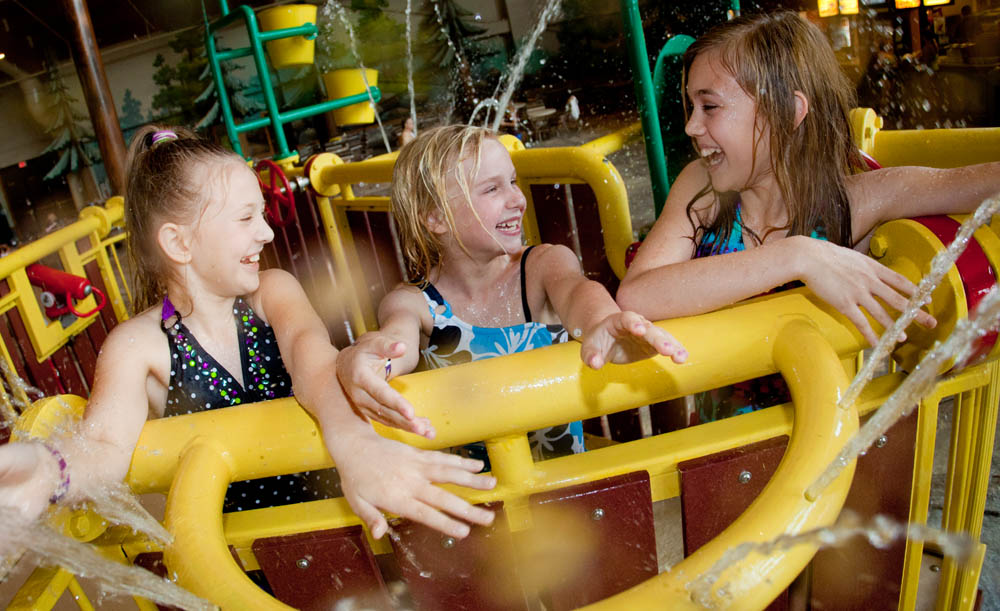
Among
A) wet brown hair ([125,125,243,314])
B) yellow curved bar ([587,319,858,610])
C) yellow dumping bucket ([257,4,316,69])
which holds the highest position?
yellow dumping bucket ([257,4,316,69])

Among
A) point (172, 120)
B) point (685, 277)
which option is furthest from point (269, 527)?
point (172, 120)

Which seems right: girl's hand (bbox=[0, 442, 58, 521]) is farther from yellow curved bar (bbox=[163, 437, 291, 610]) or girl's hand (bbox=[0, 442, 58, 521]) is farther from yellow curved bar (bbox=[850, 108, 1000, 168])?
yellow curved bar (bbox=[850, 108, 1000, 168])

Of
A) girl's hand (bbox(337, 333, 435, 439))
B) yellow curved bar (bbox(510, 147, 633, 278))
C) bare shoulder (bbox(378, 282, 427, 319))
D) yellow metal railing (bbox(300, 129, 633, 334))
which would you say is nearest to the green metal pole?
yellow metal railing (bbox(300, 129, 633, 334))

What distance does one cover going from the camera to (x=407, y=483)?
71 cm

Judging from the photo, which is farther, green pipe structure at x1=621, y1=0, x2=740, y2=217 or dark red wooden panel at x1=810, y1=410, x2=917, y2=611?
green pipe structure at x1=621, y1=0, x2=740, y2=217

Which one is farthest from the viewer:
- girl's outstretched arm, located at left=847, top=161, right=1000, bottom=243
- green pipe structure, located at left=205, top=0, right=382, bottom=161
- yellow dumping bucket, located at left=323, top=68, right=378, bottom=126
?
yellow dumping bucket, located at left=323, top=68, right=378, bottom=126

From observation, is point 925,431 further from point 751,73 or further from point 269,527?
point 269,527

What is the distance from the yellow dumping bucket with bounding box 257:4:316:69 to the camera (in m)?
6.85

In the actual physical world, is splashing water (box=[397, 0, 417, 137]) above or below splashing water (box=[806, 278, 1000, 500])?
above

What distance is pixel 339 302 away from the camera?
10.1ft

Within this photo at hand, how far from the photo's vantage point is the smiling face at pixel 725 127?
4.02 feet

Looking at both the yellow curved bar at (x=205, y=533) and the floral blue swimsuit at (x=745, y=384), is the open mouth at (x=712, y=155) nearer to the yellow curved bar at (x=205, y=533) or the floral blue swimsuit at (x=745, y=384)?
the floral blue swimsuit at (x=745, y=384)

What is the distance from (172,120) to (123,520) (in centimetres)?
1320

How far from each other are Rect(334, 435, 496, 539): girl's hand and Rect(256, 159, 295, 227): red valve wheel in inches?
86.6
